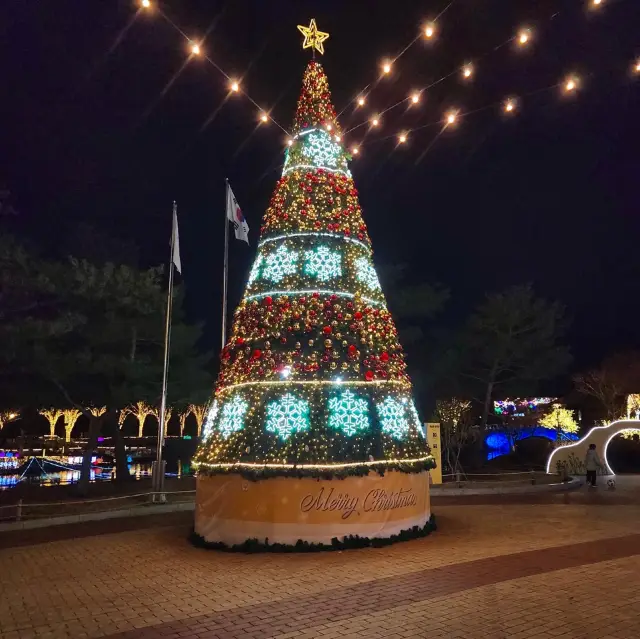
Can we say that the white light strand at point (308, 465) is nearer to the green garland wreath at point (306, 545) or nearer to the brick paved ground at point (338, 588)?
the green garland wreath at point (306, 545)

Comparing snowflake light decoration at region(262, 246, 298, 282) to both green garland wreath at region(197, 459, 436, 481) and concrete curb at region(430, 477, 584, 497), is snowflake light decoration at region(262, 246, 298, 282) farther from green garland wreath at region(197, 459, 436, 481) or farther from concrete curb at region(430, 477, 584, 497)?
concrete curb at region(430, 477, 584, 497)

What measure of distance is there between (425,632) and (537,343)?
28778 millimetres

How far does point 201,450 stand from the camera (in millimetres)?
10094

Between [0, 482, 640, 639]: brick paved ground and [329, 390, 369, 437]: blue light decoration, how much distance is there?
6.53 feet

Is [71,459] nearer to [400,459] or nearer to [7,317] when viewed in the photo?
[7,317]

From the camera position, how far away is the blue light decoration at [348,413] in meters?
9.39

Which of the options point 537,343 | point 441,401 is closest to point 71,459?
point 441,401

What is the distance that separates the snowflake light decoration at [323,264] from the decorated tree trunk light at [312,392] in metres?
0.02

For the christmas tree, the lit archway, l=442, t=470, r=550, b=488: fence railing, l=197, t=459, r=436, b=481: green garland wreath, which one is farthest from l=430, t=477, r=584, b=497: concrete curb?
l=197, t=459, r=436, b=481: green garland wreath

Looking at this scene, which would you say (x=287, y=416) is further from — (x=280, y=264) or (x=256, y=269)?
(x=256, y=269)

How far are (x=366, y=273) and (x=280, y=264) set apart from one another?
5.61ft

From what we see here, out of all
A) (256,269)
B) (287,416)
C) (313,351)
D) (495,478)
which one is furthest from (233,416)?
(495,478)

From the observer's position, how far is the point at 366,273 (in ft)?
35.2

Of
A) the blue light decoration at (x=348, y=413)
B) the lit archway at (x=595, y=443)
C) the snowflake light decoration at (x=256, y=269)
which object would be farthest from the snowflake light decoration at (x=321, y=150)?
the lit archway at (x=595, y=443)
